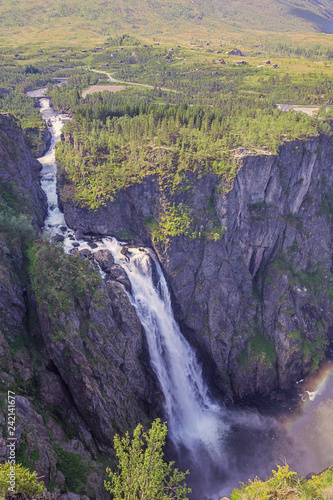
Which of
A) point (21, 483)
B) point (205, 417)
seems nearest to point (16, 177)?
point (21, 483)

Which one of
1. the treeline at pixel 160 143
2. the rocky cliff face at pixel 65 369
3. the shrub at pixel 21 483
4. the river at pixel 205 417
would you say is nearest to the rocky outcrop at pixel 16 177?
the rocky cliff face at pixel 65 369

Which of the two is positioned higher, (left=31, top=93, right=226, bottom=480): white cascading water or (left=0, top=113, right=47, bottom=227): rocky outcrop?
(left=0, top=113, right=47, bottom=227): rocky outcrop

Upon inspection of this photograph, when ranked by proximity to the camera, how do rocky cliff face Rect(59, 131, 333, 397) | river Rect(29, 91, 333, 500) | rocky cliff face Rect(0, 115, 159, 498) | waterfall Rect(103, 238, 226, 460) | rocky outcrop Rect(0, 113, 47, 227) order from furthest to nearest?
rocky cliff face Rect(59, 131, 333, 397), rocky outcrop Rect(0, 113, 47, 227), waterfall Rect(103, 238, 226, 460), river Rect(29, 91, 333, 500), rocky cliff face Rect(0, 115, 159, 498)

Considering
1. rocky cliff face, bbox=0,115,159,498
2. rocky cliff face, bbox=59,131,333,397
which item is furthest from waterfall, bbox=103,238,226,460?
rocky cliff face, bbox=59,131,333,397

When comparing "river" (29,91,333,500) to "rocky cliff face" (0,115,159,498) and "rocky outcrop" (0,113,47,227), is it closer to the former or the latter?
"rocky cliff face" (0,115,159,498)

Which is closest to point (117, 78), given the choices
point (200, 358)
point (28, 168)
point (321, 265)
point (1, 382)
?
point (28, 168)

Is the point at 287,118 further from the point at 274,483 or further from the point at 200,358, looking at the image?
the point at 274,483
